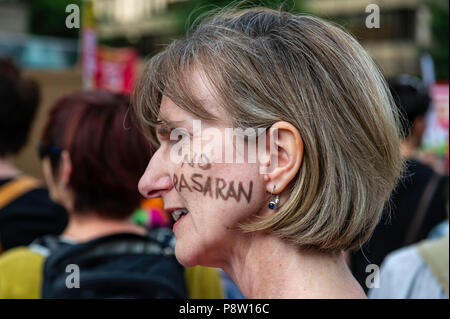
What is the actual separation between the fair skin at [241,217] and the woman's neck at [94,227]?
3.22ft

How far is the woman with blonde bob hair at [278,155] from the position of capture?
4.22 ft

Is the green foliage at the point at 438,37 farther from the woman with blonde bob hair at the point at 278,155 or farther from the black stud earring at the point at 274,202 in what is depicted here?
the black stud earring at the point at 274,202

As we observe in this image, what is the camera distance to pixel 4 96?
337 centimetres

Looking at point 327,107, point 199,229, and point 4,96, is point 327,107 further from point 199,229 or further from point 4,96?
point 4,96

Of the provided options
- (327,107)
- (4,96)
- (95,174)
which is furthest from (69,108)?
(327,107)

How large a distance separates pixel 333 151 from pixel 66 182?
57.8 inches

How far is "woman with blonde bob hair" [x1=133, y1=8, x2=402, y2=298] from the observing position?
129cm

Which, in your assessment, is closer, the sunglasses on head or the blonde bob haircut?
the blonde bob haircut

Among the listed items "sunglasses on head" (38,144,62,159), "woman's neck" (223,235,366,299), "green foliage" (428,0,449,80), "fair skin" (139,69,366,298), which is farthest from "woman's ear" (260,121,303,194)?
"green foliage" (428,0,449,80)

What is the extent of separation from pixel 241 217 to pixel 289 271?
0.51 ft

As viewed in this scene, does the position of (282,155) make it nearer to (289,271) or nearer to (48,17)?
(289,271)

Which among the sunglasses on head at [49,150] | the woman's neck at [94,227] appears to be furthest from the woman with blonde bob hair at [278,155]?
the sunglasses on head at [49,150]

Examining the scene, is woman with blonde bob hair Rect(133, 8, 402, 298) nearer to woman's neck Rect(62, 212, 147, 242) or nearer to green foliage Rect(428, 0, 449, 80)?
woman's neck Rect(62, 212, 147, 242)

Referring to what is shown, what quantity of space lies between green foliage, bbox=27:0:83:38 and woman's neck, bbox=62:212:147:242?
1898cm
